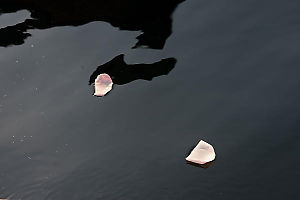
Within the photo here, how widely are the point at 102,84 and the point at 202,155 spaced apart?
1.44 ft

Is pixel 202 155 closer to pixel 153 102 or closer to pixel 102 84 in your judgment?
pixel 153 102

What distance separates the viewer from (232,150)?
129 cm

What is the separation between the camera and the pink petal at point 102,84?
1510mm

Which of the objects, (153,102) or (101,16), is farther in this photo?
(101,16)

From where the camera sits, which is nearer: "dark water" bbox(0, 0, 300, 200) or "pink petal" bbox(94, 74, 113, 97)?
"dark water" bbox(0, 0, 300, 200)

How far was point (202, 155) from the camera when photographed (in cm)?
130

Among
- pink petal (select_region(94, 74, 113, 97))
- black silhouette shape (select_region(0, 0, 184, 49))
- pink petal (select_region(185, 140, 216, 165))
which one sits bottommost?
pink petal (select_region(185, 140, 216, 165))

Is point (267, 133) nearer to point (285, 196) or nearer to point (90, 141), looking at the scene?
point (285, 196)

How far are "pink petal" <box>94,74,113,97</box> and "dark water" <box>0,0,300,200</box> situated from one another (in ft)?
0.08

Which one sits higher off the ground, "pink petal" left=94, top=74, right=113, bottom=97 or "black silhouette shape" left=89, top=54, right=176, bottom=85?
"black silhouette shape" left=89, top=54, right=176, bottom=85

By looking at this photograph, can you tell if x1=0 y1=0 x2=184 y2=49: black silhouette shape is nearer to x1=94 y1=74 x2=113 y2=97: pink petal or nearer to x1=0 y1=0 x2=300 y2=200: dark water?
A: x1=0 y1=0 x2=300 y2=200: dark water

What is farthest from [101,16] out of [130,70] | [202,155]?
[202,155]

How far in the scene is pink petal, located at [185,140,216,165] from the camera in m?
1.29

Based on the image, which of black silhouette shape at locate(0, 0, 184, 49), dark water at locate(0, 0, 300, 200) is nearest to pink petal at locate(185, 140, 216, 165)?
dark water at locate(0, 0, 300, 200)
